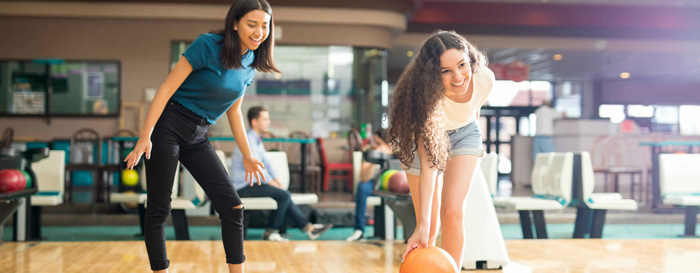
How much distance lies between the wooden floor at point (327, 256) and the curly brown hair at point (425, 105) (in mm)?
1104

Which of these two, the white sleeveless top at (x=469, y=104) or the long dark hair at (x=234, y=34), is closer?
the long dark hair at (x=234, y=34)

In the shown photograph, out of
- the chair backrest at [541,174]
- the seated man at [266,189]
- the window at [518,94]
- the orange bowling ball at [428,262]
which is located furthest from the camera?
the window at [518,94]

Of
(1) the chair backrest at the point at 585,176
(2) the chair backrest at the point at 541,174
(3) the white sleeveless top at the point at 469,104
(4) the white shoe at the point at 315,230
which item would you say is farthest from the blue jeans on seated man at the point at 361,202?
(3) the white sleeveless top at the point at 469,104

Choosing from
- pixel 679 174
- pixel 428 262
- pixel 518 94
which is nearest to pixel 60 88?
pixel 679 174

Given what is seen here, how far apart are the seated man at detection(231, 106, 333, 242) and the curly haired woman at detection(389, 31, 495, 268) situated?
2623mm

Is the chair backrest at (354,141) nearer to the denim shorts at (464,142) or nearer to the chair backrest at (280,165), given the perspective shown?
the chair backrest at (280,165)

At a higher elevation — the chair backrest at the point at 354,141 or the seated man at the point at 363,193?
the chair backrest at the point at 354,141

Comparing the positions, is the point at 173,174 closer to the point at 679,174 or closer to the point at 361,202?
the point at 361,202

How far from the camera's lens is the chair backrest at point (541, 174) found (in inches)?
210

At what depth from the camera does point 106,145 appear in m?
9.57

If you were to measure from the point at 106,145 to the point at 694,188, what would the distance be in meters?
7.29

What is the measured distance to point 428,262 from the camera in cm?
234

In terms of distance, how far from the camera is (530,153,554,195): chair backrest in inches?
210

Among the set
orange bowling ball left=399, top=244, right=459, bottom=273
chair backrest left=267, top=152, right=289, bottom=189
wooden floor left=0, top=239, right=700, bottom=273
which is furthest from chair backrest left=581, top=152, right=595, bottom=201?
orange bowling ball left=399, top=244, right=459, bottom=273
